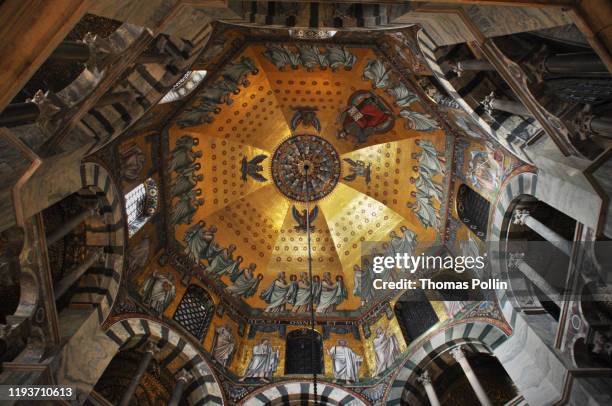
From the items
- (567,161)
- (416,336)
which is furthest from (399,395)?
(567,161)

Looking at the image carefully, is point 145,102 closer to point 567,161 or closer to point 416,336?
point 567,161

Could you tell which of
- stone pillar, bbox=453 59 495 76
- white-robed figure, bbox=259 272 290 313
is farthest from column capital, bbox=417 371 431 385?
stone pillar, bbox=453 59 495 76

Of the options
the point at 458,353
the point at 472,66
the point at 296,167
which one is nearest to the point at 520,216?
the point at 458,353

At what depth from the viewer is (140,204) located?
40.8 ft

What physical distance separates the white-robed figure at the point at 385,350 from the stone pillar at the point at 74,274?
783 cm

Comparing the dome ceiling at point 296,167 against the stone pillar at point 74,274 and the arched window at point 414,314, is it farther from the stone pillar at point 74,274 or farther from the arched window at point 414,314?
the stone pillar at point 74,274

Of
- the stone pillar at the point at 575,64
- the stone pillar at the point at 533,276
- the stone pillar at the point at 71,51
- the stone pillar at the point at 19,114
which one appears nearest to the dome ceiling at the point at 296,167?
the stone pillar at the point at 533,276

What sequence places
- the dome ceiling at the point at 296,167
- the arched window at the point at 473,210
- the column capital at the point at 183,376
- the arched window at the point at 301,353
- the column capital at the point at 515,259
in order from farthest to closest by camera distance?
the dome ceiling at the point at 296,167 → the arched window at the point at 301,353 → the arched window at the point at 473,210 → the column capital at the point at 183,376 → the column capital at the point at 515,259

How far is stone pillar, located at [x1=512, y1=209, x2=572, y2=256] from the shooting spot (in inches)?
327

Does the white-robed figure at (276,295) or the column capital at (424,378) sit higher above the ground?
the white-robed figure at (276,295)

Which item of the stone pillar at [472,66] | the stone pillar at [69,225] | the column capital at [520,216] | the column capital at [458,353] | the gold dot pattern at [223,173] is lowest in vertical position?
the column capital at [458,353]

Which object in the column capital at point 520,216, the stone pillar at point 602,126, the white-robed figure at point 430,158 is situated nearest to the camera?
the stone pillar at point 602,126

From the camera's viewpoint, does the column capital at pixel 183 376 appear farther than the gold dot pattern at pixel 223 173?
No

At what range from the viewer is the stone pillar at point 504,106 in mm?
8102
